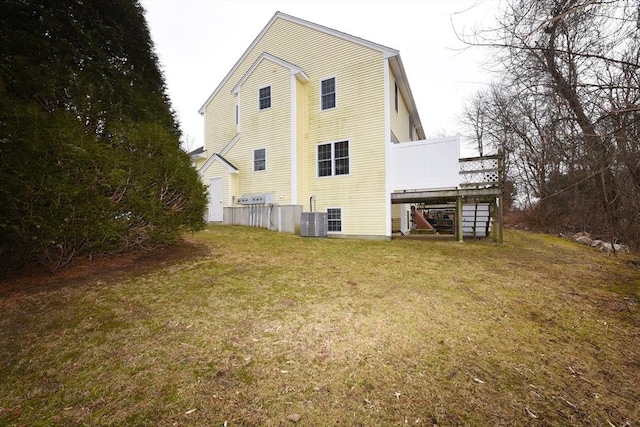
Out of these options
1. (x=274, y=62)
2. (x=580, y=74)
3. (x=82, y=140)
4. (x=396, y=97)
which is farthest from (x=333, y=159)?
(x=82, y=140)

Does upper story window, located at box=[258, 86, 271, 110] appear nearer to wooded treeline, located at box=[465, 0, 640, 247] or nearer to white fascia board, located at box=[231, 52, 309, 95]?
white fascia board, located at box=[231, 52, 309, 95]

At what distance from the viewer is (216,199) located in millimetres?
13859

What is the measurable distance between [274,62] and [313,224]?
25.9 ft

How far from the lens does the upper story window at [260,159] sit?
12.9m

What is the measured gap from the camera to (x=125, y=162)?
4.59m

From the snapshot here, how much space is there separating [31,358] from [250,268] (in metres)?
3.11

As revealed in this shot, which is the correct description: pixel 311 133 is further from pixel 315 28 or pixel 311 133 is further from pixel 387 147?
pixel 315 28

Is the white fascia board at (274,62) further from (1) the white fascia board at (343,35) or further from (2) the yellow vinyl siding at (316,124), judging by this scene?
(1) the white fascia board at (343,35)

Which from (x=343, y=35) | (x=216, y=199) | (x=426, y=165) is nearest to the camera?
(x=426, y=165)

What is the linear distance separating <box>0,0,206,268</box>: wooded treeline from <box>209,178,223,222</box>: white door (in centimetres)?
791

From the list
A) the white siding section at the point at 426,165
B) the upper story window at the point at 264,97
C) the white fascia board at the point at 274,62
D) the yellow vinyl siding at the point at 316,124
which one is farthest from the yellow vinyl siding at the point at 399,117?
the upper story window at the point at 264,97

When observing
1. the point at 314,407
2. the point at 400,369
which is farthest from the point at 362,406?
the point at 400,369

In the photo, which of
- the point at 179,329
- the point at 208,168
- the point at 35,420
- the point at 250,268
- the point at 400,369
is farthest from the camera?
the point at 208,168

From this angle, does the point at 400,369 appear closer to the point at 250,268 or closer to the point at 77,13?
the point at 250,268
